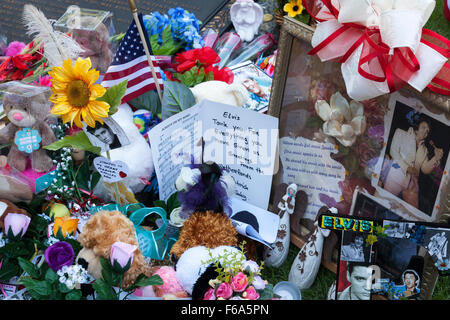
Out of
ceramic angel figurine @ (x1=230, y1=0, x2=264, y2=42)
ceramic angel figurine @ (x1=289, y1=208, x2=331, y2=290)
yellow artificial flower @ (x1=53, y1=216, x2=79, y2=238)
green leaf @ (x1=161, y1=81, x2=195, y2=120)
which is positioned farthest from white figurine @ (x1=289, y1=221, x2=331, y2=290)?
ceramic angel figurine @ (x1=230, y1=0, x2=264, y2=42)

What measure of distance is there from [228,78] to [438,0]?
0.89 metres

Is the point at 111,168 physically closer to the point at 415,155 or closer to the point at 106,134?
the point at 106,134

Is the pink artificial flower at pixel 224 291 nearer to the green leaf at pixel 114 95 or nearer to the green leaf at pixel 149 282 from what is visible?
the green leaf at pixel 149 282

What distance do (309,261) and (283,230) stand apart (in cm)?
14

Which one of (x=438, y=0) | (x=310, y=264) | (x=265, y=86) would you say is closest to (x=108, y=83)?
(x=265, y=86)

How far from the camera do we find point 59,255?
3.96 ft

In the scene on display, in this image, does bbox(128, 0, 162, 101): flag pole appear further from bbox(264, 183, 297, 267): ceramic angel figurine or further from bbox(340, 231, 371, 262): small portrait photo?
bbox(340, 231, 371, 262): small portrait photo

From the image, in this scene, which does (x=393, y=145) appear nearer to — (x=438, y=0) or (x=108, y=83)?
(x=438, y=0)

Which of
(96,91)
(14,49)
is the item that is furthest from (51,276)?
(14,49)

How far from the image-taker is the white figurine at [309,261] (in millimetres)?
1449

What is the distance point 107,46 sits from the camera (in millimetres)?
1795

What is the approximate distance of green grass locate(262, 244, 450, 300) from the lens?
147 centimetres

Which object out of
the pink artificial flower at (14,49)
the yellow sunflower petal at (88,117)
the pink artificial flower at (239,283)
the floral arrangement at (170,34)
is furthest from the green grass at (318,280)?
the pink artificial flower at (14,49)

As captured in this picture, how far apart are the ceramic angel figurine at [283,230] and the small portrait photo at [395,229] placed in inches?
13.9
